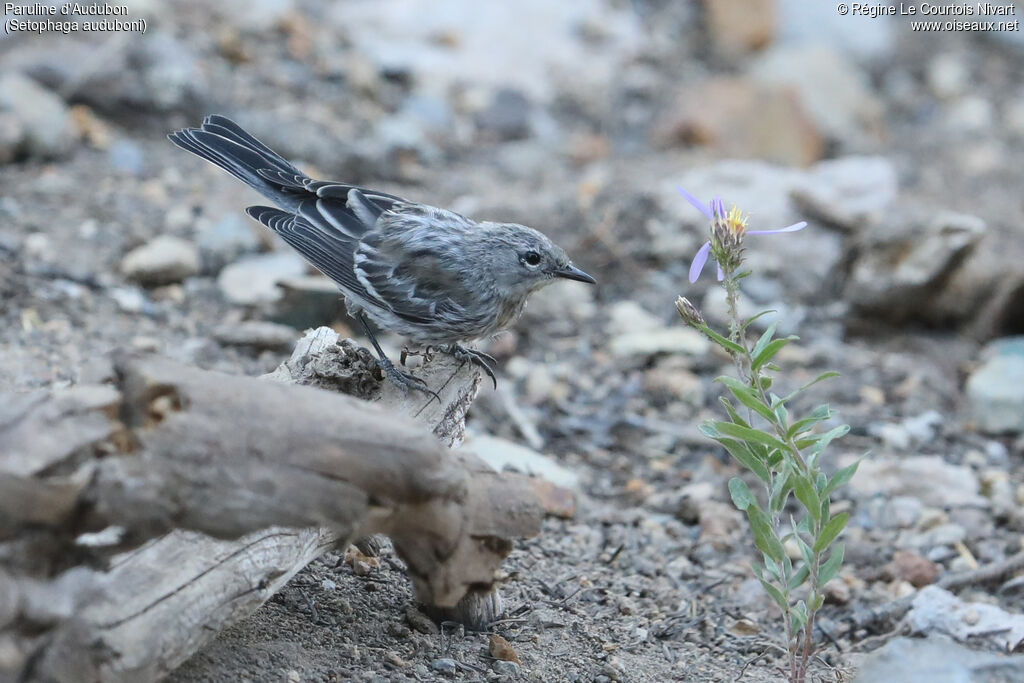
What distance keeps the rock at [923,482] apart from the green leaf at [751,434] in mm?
2731

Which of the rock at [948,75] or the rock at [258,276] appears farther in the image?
the rock at [948,75]

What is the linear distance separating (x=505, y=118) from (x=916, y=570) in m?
6.05

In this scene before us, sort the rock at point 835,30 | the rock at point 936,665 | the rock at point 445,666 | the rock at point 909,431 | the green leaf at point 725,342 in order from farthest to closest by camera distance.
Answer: the rock at point 835,30 → the rock at point 909,431 → the rock at point 445,666 → the green leaf at point 725,342 → the rock at point 936,665

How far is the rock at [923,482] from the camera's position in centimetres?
555

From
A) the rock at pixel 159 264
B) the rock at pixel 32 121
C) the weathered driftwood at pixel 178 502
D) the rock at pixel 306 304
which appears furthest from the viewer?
the rock at pixel 32 121

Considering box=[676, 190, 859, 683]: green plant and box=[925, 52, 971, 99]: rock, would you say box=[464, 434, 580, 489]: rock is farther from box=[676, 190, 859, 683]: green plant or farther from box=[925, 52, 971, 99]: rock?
box=[925, 52, 971, 99]: rock

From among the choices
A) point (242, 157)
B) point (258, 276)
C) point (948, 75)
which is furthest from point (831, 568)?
point (948, 75)

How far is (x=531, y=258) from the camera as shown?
494 cm

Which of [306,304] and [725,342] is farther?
[306,304]

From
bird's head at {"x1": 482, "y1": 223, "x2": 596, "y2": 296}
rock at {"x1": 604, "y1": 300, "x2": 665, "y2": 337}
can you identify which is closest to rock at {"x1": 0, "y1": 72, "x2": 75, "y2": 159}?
rock at {"x1": 604, "y1": 300, "x2": 665, "y2": 337}

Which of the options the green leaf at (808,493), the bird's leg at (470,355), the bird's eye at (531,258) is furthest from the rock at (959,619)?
the bird's eye at (531,258)

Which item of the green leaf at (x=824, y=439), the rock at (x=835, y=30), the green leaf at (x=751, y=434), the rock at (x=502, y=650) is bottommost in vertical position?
the rock at (x=502, y=650)

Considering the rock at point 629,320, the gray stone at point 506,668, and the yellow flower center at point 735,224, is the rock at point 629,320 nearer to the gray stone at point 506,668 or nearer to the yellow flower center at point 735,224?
the gray stone at point 506,668

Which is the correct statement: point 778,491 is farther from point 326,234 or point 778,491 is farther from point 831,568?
point 326,234
